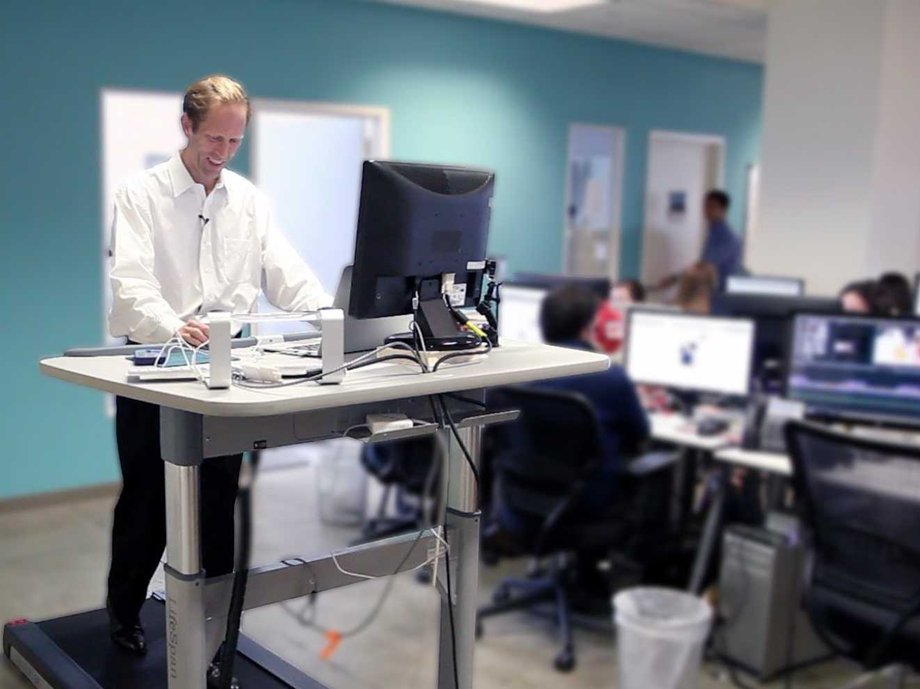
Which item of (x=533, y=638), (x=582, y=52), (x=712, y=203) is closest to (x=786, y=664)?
(x=533, y=638)

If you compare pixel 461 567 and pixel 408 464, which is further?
pixel 408 464

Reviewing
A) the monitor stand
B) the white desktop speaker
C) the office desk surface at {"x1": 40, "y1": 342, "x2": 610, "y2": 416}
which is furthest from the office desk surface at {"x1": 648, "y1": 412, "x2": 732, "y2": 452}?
the white desktop speaker

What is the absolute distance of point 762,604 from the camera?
315cm

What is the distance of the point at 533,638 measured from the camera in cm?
350

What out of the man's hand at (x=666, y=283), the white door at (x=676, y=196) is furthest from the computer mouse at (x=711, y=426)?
the white door at (x=676, y=196)

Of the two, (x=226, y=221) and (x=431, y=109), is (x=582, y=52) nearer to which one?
(x=431, y=109)

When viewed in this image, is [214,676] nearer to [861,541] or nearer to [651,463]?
[861,541]

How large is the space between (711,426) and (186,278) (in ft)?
8.27

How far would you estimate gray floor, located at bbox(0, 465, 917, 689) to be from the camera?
126 inches

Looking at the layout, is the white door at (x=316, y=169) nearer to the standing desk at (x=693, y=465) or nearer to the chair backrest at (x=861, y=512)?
the standing desk at (x=693, y=465)

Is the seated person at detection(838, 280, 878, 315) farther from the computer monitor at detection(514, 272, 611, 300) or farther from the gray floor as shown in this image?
the gray floor

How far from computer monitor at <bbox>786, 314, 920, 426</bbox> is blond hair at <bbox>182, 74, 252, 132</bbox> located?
253cm

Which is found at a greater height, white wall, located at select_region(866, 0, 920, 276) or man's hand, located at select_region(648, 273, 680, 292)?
white wall, located at select_region(866, 0, 920, 276)

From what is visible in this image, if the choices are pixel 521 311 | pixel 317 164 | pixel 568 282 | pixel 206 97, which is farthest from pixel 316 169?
pixel 206 97
